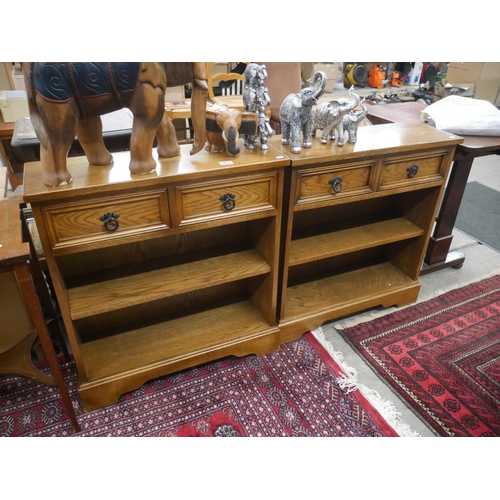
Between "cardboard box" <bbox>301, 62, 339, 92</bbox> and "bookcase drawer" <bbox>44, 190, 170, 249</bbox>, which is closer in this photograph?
"bookcase drawer" <bbox>44, 190, 170, 249</bbox>

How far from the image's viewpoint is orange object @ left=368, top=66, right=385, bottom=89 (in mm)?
6484

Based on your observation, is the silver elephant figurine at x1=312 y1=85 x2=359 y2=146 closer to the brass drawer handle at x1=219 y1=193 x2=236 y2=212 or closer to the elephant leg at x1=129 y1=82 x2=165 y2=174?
the brass drawer handle at x1=219 y1=193 x2=236 y2=212

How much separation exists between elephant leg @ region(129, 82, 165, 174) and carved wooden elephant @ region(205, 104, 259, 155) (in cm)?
20

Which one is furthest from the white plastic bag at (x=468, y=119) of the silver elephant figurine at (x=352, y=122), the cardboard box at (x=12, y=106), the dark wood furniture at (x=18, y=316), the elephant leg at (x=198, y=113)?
the cardboard box at (x=12, y=106)

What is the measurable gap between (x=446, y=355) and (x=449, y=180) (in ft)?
3.10

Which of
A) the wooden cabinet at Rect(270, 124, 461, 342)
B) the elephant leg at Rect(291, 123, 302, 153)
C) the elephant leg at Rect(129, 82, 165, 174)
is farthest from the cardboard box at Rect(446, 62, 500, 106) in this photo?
the elephant leg at Rect(129, 82, 165, 174)

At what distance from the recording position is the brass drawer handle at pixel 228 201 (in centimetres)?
141

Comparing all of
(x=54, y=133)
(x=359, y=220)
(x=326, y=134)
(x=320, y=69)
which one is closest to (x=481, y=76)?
(x=320, y=69)

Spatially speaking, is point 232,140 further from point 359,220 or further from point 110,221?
point 359,220

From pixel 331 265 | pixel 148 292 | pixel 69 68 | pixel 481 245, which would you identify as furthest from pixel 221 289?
pixel 481 245

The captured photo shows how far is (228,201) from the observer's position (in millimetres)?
1422

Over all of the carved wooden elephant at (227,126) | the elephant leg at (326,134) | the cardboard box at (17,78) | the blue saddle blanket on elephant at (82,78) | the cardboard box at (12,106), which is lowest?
the cardboard box at (12,106)

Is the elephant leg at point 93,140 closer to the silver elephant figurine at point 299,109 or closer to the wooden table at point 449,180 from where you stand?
the silver elephant figurine at point 299,109

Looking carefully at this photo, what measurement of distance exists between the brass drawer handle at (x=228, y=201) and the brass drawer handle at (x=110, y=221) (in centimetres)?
35
